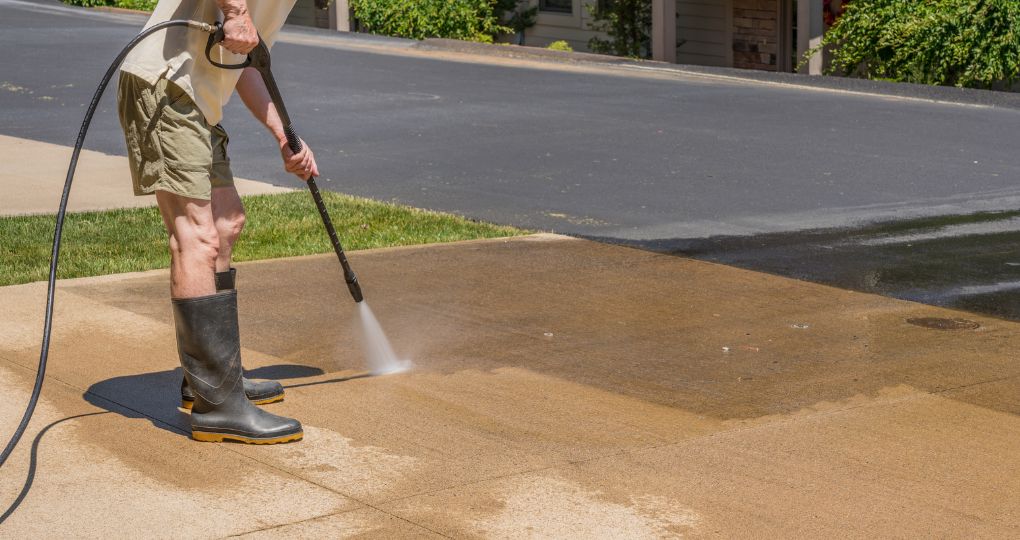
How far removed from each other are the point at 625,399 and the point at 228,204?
5.30 feet

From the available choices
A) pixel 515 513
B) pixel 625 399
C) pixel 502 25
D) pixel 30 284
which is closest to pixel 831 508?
pixel 515 513

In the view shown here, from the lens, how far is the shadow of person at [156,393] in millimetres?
5430

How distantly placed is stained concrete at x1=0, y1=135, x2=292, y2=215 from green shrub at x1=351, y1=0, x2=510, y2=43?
12.8 m

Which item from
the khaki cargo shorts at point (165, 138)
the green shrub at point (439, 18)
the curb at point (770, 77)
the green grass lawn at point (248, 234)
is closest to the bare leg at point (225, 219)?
the khaki cargo shorts at point (165, 138)

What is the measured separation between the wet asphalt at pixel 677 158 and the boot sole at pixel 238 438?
3585mm

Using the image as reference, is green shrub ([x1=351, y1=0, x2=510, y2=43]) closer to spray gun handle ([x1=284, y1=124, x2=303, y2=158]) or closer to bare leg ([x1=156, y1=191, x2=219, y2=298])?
spray gun handle ([x1=284, y1=124, x2=303, y2=158])

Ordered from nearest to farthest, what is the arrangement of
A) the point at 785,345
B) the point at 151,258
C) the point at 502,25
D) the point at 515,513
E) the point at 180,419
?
the point at 515,513 → the point at 180,419 → the point at 785,345 → the point at 151,258 → the point at 502,25

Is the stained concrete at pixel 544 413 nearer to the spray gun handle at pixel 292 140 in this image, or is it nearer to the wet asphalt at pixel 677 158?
the spray gun handle at pixel 292 140

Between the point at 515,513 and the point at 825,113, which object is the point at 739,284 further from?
the point at 825,113

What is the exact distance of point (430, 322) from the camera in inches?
271

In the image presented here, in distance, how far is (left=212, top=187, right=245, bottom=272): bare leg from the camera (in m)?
5.43

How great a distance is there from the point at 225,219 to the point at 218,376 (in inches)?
25.9

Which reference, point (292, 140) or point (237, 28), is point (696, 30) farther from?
point (237, 28)

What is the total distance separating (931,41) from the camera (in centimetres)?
1791
